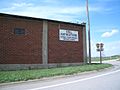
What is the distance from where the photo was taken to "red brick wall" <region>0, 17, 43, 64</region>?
22453mm

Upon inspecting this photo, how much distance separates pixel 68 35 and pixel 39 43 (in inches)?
178

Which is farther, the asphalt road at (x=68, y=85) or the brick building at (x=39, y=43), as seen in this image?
the brick building at (x=39, y=43)

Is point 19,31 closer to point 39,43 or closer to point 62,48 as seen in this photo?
point 39,43

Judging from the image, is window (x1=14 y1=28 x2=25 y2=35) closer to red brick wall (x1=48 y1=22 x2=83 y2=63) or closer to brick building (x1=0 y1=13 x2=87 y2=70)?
brick building (x1=0 y1=13 x2=87 y2=70)

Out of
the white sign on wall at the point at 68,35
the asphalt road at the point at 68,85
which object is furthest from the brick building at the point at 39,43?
the asphalt road at the point at 68,85

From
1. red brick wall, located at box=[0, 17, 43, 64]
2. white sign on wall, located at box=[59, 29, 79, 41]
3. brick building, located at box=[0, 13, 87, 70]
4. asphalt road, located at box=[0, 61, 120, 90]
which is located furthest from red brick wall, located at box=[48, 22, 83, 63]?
asphalt road, located at box=[0, 61, 120, 90]

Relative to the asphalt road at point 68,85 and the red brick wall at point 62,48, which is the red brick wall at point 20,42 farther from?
the asphalt road at point 68,85

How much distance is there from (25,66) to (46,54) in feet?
10.1

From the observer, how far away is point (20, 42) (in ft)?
77.6

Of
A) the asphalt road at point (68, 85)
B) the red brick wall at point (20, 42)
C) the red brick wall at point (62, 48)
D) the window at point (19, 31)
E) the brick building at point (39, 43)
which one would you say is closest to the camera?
the asphalt road at point (68, 85)

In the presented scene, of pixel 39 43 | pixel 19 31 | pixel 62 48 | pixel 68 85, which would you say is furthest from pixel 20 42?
pixel 68 85

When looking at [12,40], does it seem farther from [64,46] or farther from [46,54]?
[64,46]

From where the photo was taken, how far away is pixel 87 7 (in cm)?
3100

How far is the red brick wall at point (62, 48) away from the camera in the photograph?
26391mm
